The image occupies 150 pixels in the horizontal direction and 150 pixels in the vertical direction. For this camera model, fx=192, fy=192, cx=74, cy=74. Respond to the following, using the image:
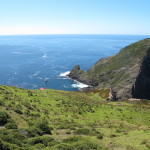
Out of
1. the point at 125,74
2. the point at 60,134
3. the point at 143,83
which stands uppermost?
the point at 60,134

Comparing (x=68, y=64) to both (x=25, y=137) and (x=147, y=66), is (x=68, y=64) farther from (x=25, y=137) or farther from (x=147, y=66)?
(x=25, y=137)

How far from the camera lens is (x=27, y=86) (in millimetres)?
120562

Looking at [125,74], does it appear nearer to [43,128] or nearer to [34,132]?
[43,128]

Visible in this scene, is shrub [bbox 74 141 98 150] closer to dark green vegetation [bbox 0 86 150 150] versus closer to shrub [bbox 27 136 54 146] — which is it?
dark green vegetation [bbox 0 86 150 150]

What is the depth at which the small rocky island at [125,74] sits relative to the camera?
10537 centimetres

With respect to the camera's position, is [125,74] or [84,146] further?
[125,74]

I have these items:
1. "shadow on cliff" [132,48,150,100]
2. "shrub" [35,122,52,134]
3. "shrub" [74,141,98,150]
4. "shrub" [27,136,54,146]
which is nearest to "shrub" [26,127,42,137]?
"shrub" [35,122,52,134]

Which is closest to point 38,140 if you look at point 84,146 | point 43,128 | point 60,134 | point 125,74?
point 84,146

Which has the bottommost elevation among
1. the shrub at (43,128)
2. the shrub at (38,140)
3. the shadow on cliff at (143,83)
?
the shadow on cliff at (143,83)

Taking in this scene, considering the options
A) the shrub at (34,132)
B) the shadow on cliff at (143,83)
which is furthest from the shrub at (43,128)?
the shadow on cliff at (143,83)

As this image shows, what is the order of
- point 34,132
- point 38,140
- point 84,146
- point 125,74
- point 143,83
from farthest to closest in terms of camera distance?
1. point 125,74
2. point 143,83
3. point 34,132
4. point 38,140
5. point 84,146

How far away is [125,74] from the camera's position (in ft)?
376

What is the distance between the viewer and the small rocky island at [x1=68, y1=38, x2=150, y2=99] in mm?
105369

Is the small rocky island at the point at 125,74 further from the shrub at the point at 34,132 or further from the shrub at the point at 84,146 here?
the shrub at the point at 84,146
